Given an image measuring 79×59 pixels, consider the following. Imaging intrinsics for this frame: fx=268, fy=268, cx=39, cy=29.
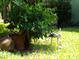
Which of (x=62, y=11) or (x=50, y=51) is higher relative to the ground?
(x=62, y=11)

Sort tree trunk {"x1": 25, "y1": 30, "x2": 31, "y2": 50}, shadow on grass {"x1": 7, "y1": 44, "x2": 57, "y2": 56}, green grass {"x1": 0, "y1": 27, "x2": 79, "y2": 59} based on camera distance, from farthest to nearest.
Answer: tree trunk {"x1": 25, "y1": 30, "x2": 31, "y2": 50} → shadow on grass {"x1": 7, "y1": 44, "x2": 57, "y2": 56} → green grass {"x1": 0, "y1": 27, "x2": 79, "y2": 59}

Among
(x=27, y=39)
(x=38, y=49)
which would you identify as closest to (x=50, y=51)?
(x=38, y=49)

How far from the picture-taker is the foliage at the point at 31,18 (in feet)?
26.2

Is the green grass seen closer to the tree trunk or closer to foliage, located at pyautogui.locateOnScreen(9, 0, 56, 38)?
the tree trunk

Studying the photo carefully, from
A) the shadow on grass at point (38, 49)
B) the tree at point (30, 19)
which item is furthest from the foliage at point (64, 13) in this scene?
the tree at point (30, 19)

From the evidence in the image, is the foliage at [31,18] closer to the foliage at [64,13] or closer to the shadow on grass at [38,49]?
the shadow on grass at [38,49]

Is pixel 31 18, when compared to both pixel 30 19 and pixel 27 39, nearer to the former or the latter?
pixel 30 19

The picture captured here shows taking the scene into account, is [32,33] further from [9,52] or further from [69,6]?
[69,6]

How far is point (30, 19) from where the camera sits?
8.13 m

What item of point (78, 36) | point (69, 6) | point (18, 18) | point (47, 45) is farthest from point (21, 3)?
point (69, 6)

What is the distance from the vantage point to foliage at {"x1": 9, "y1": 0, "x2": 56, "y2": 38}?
7996 millimetres

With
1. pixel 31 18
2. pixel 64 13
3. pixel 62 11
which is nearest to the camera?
pixel 31 18

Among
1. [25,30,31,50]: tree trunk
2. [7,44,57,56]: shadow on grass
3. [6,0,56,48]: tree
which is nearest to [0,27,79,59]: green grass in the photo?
[7,44,57,56]: shadow on grass

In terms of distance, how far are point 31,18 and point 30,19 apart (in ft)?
0.14
